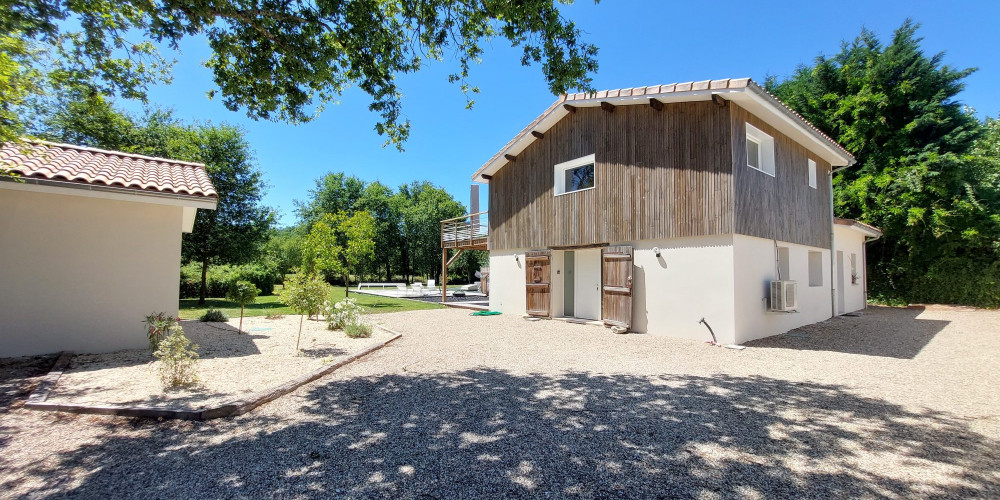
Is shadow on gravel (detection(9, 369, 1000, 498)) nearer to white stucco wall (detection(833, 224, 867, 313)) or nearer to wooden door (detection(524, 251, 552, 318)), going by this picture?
wooden door (detection(524, 251, 552, 318))

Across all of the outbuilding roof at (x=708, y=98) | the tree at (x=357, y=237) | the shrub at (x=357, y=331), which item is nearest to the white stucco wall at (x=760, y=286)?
the outbuilding roof at (x=708, y=98)

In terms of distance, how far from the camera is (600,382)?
5.47 m

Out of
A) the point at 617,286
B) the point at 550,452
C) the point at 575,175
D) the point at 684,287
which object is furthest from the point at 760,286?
the point at 550,452

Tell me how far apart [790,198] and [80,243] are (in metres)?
15.1

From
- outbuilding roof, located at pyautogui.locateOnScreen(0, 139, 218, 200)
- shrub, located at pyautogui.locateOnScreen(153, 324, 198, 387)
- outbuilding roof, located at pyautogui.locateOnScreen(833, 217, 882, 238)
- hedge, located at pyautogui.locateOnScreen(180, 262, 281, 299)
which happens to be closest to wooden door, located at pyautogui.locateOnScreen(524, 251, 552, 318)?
outbuilding roof, located at pyautogui.locateOnScreen(0, 139, 218, 200)

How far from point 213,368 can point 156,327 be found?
1.82 m

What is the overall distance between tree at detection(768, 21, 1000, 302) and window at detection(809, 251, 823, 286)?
282 inches

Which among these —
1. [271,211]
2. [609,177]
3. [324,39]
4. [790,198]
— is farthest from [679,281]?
[271,211]

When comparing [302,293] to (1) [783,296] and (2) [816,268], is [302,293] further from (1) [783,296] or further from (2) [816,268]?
(2) [816,268]

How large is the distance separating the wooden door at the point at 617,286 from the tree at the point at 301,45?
203 inches

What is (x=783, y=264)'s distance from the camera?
1041 centimetres

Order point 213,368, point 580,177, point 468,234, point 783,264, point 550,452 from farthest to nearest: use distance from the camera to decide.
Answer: point 468,234, point 580,177, point 783,264, point 213,368, point 550,452

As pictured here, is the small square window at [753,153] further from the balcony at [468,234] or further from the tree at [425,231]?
the tree at [425,231]

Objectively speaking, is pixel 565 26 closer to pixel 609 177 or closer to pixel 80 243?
pixel 609 177
